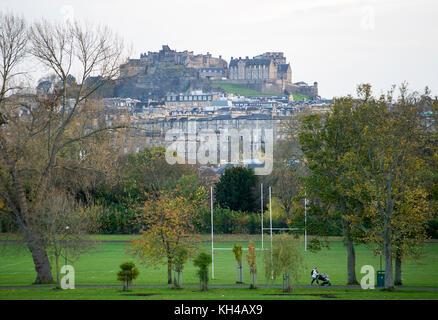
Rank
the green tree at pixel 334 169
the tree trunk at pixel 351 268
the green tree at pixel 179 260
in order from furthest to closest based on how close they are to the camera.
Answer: the green tree at pixel 334 169 → the tree trunk at pixel 351 268 → the green tree at pixel 179 260

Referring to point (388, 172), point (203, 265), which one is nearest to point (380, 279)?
point (388, 172)

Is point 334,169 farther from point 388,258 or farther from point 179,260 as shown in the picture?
point 179,260

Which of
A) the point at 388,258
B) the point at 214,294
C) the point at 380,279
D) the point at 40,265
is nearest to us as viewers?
the point at 214,294

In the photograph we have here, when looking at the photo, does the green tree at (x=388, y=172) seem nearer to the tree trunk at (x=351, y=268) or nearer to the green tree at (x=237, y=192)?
the tree trunk at (x=351, y=268)

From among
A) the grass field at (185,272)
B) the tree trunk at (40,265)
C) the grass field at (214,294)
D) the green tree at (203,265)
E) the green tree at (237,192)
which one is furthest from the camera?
the green tree at (237,192)

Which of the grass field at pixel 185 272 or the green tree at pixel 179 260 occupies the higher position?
the green tree at pixel 179 260

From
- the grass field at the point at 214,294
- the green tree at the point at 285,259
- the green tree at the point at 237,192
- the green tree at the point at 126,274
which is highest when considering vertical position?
the green tree at the point at 237,192

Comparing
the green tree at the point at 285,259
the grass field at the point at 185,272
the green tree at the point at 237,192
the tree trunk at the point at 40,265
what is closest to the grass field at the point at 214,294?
the grass field at the point at 185,272

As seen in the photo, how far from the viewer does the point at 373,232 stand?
2159cm

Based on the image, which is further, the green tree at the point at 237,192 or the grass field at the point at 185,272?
the green tree at the point at 237,192
